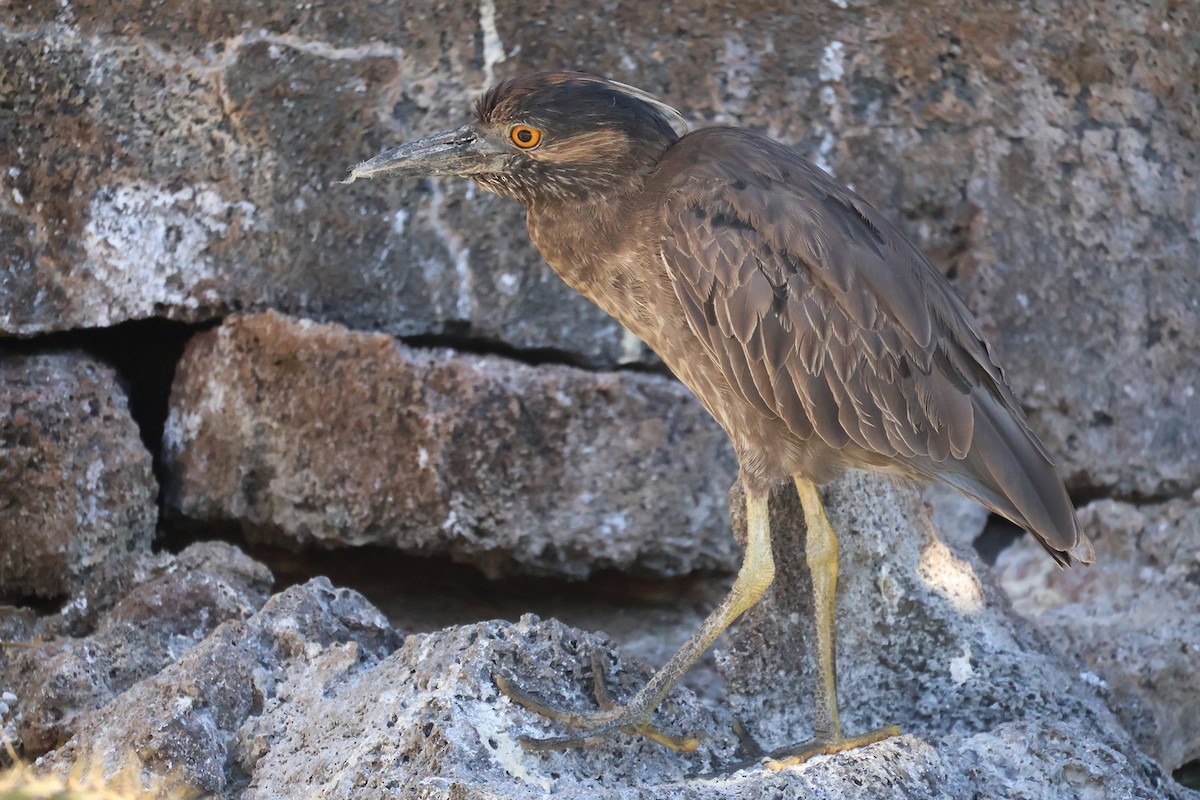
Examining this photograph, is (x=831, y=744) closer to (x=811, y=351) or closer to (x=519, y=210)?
(x=811, y=351)

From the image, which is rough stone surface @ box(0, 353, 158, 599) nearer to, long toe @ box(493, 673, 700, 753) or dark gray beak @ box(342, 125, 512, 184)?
dark gray beak @ box(342, 125, 512, 184)

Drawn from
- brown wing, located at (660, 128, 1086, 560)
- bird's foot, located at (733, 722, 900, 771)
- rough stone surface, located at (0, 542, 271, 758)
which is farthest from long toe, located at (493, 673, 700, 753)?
rough stone surface, located at (0, 542, 271, 758)

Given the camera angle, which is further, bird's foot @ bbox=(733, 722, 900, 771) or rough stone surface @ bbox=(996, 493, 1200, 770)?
rough stone surface @ bbox=(996, 493, 1200, 770)

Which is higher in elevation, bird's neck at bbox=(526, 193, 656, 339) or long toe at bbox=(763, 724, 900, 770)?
bird's neck at bbox=(526, 193, 656, 339)

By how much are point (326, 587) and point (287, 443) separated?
3.42ft

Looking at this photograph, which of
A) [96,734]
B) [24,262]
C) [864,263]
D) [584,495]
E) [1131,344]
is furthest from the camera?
[1131,344]

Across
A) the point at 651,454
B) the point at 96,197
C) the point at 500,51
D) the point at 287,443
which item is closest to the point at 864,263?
the point at 651,454

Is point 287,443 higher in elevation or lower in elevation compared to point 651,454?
higher

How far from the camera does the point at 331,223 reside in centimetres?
461

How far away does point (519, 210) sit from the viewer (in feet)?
15.7

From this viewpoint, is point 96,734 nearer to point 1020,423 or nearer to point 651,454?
point 651,454

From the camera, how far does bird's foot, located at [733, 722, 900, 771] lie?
10.5 ft

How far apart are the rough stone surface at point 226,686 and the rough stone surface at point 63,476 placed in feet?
3.39

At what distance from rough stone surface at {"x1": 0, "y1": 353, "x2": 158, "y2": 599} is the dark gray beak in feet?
4.16
